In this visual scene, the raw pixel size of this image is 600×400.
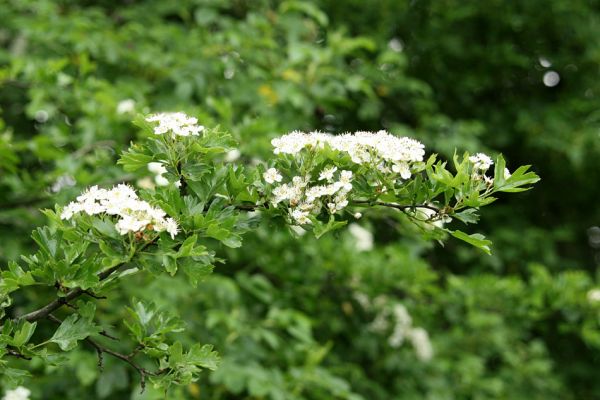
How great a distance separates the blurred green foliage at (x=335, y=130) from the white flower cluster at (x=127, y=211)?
21.0 inches

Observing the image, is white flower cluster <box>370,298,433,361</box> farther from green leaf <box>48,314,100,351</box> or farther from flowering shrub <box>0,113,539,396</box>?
green leaf <box>48,314,100,351</box>

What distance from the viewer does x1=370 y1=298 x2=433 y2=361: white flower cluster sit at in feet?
11.2

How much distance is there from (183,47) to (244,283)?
43.4 inches

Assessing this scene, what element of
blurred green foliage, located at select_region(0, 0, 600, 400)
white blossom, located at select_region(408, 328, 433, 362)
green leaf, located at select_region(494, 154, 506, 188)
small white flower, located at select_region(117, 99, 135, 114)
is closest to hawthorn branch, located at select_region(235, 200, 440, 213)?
green leaf, located at select_region(494, 154, 506, 188)

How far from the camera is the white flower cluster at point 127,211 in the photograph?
1.04 meters

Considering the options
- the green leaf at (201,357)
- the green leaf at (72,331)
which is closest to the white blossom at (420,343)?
the green leaf at (201,357)

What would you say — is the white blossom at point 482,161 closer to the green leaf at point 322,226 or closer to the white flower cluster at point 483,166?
the white flower cluster at point 483,166

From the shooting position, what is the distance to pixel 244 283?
9.21 ft

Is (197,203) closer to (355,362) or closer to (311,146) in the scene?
(311,146)

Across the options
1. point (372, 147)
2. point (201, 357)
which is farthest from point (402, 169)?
Result: point (201, 357)

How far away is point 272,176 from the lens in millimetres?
1201

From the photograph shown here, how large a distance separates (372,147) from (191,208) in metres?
0.32

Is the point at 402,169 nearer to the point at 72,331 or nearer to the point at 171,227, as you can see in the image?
the point at 171,227

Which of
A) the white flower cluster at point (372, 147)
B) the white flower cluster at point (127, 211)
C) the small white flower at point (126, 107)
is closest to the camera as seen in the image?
the white flower cluster at point (127, 211)
